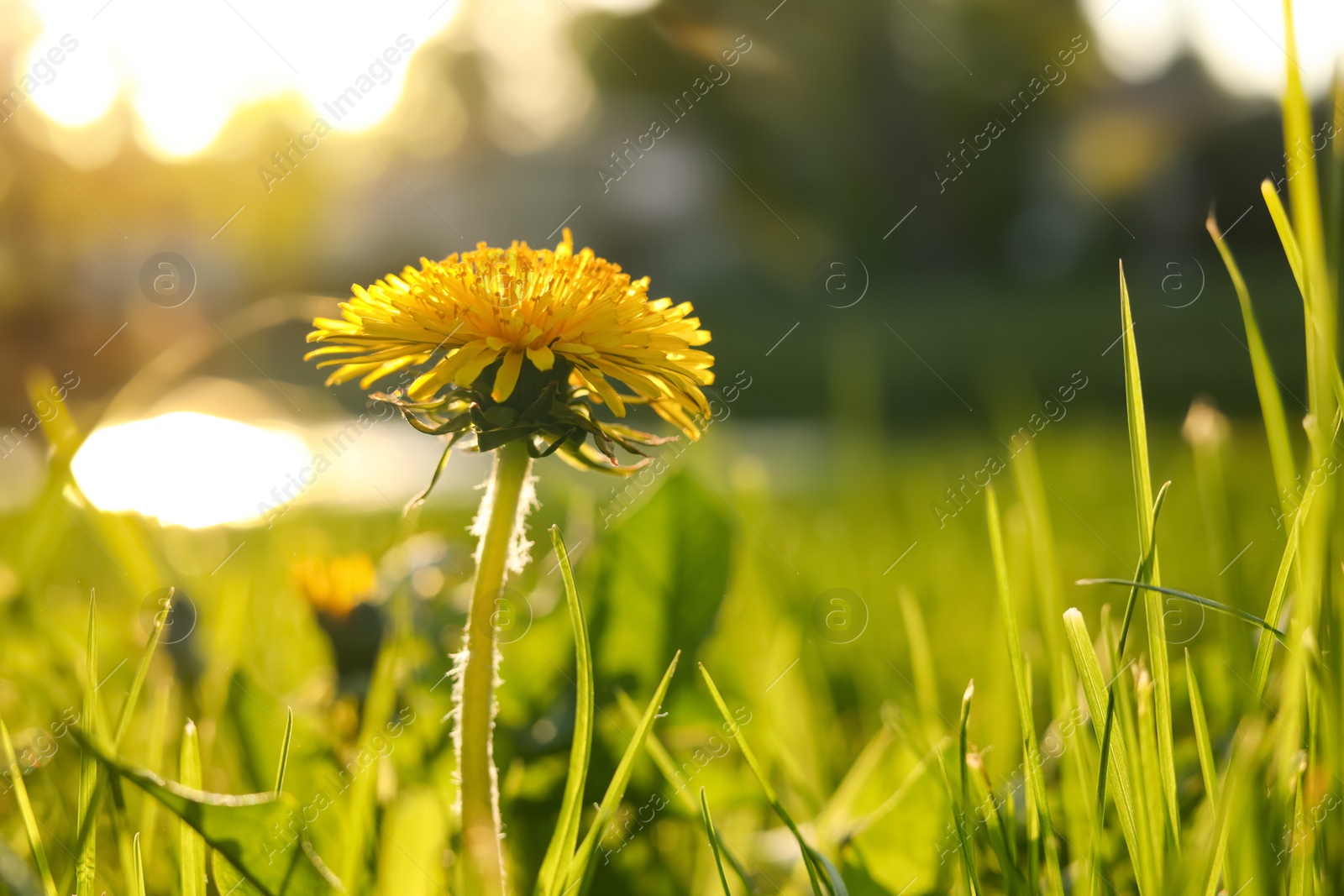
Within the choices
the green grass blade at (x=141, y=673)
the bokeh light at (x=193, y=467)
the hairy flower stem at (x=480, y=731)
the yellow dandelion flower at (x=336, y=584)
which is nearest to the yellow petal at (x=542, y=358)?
the hairy flower stem at (x=480, y=731)

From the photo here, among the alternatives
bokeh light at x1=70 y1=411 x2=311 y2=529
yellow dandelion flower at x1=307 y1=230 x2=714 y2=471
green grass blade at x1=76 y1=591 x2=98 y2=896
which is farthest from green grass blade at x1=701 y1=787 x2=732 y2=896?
bokeh light at x1=70 y1=411 x2=311 y2=529

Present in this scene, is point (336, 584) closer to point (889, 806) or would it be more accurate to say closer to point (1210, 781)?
point (889, 806)

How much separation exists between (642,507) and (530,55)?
17.3m

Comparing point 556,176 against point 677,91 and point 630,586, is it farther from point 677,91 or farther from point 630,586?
point 630,586

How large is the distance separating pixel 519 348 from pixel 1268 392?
504mm

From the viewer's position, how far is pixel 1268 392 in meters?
0.64

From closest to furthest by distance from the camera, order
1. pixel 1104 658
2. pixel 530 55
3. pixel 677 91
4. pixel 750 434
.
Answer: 1. pixel 1104 658
2. pixel 750 434
3. pixel 677 91
4. pixel 530 55

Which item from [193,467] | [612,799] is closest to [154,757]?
[612,799]

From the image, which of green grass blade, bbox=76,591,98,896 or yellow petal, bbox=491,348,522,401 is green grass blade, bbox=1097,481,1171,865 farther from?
green grass blade, bbox=76,591,98,896

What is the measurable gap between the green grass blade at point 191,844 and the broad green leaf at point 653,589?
16.9 inches

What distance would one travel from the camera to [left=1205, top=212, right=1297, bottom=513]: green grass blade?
2.05ft

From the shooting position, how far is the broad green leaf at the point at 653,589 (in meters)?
1.00

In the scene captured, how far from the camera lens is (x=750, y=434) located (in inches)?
318

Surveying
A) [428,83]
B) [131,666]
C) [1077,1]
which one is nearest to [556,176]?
[428,83]
